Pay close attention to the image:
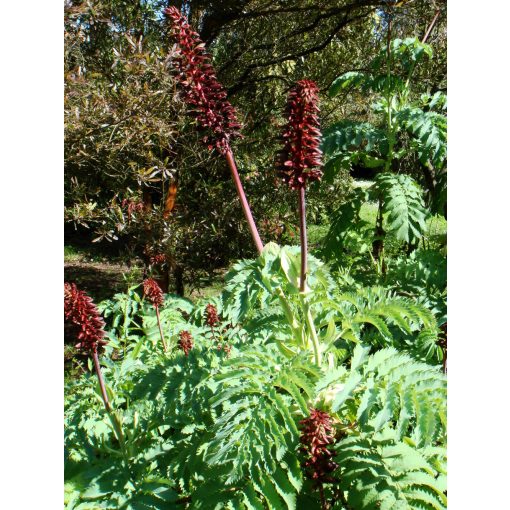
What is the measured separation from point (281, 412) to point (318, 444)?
0.43 ft

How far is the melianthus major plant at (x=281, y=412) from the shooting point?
1166 mm

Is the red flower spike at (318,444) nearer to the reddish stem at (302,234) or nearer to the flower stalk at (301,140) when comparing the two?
the reddish stem at (302,234)

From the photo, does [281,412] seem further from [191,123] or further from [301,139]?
[191,123]

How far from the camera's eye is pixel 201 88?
118 cm

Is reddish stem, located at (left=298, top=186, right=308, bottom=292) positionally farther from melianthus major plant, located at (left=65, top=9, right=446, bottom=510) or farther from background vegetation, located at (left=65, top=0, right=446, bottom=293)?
background vegetation, located at (left=65, top=0, right=446, bottom=293)

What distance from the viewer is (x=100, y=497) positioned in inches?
54.8

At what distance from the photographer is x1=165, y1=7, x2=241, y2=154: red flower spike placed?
1179 millimetres

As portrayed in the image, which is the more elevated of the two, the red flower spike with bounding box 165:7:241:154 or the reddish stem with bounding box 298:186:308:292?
the red flower spike with bounding box 165:7:241:154

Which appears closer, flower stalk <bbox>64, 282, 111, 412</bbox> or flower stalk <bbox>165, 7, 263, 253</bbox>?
flower stalk <bbox>165, 7, 263, 253</bbox>

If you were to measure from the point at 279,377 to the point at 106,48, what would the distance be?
9.01ft

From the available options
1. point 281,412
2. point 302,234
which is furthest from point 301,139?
point 281,412

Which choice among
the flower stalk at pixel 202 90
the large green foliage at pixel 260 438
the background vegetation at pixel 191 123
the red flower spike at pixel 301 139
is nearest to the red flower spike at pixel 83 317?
the large green foliage at pixel 260 438

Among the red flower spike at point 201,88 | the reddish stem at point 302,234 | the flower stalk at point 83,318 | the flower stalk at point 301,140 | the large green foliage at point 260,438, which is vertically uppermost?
the red flower spike at point 201,88

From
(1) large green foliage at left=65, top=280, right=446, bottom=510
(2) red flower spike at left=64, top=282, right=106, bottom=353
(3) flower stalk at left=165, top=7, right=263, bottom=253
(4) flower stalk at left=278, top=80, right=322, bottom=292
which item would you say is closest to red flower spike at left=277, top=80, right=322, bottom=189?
(4) flower stalk at left=278, top=80, right=322, bottom=292
